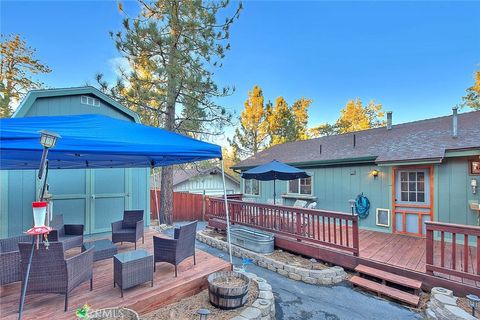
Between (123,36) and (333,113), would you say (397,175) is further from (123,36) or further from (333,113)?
(333,113)

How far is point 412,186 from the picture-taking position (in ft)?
20.0

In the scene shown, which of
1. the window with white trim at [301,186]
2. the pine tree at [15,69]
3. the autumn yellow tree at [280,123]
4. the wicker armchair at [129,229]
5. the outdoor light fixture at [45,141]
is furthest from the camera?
the autumn yellow tree at [280,123]

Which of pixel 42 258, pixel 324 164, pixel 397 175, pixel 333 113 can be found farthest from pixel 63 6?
pixel 333 113

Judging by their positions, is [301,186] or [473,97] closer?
[301,186]

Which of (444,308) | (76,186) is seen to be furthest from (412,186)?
(76,186)

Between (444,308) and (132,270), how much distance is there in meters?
4.00

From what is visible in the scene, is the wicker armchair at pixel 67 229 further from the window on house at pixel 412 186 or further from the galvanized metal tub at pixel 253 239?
the window on house at pixel 412 186

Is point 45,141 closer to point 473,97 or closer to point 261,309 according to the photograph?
point 261,309

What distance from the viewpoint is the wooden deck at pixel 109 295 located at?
8.43ft

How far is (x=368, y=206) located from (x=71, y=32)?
11.0 metres

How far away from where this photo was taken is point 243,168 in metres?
11.0

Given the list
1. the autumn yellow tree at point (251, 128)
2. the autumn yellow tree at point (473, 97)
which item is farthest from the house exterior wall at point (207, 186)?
the autumn yellow tree at point (473, 97)

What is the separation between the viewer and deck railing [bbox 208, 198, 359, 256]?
14.8 feet

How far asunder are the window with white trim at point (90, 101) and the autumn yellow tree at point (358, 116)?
2012cm
